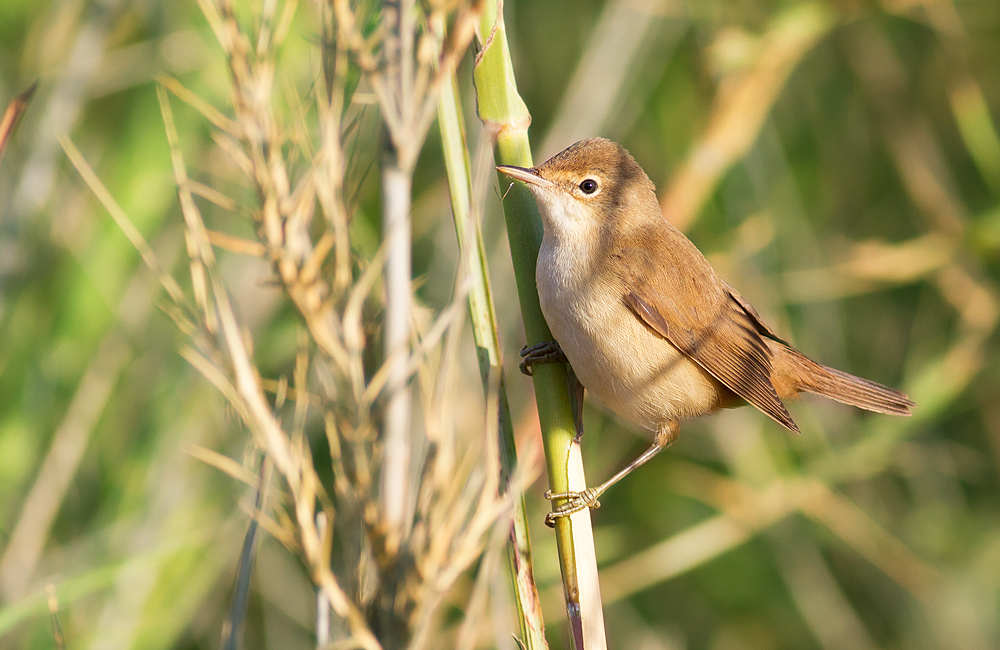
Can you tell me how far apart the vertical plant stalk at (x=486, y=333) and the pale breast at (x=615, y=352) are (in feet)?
1.89

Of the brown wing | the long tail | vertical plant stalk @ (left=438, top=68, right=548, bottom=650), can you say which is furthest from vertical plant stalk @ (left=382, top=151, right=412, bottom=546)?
the long tail

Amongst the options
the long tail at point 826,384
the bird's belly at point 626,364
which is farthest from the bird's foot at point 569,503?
the long tail at point 826,384

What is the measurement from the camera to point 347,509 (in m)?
1.07

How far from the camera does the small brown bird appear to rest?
2125 millimetres

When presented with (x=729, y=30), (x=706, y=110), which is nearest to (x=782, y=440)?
(x=706, y=110)

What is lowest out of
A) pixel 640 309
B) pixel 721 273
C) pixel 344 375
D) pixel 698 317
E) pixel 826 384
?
pixel 344 375

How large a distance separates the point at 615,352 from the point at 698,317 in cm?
49

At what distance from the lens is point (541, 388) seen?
5.15 ft

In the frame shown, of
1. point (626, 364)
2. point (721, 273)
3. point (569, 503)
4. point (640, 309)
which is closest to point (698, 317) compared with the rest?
point (640, 309)

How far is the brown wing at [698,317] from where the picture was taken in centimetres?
240

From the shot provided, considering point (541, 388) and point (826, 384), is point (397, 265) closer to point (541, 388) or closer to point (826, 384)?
point (541, 388)

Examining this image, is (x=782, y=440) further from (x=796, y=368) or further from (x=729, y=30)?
(x=729, y=30)

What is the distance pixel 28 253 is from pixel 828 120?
11.5 feet

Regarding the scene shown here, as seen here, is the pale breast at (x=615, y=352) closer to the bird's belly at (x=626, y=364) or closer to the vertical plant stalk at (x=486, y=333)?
the bird's belly at (x=626, y=364)
